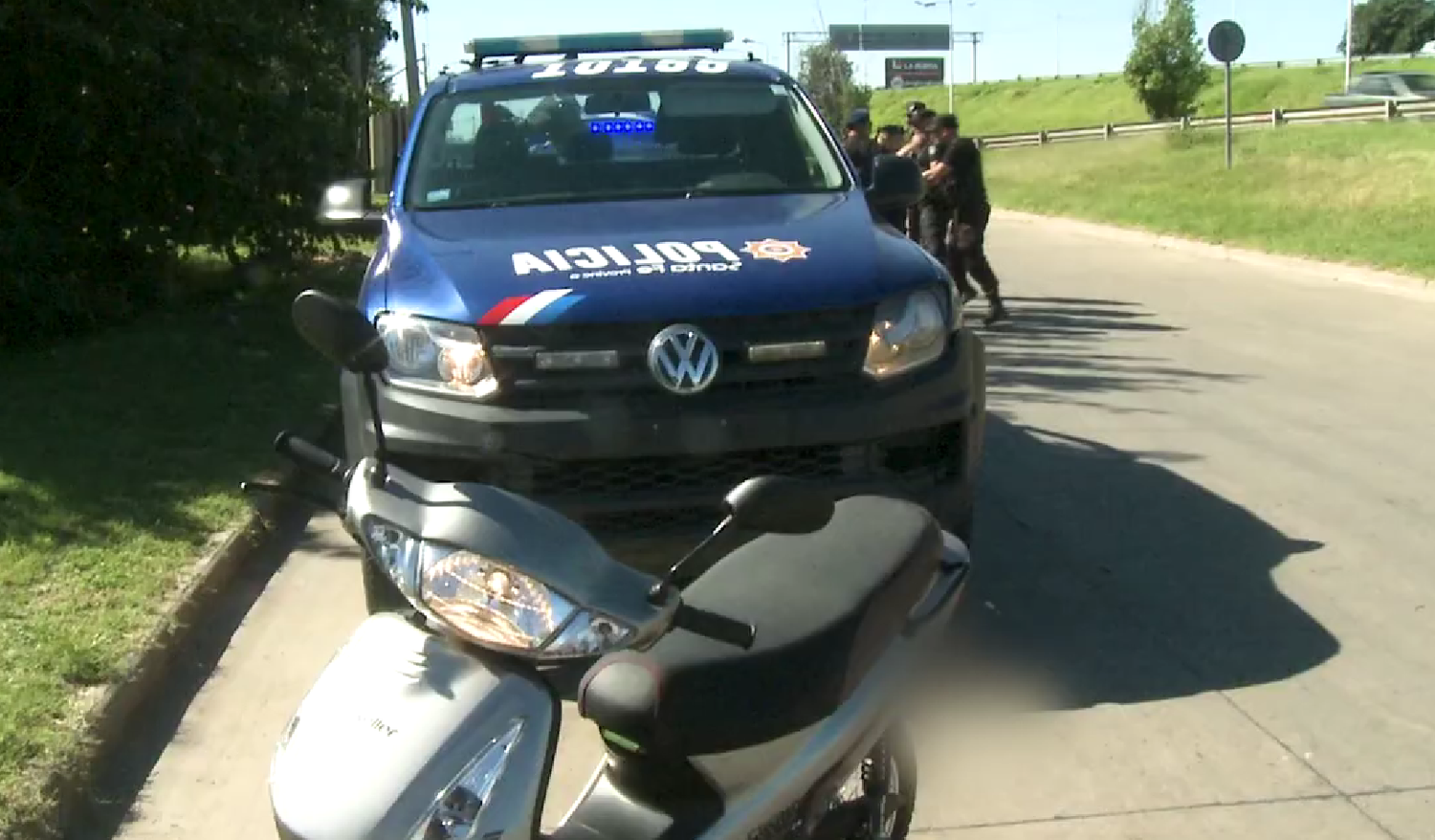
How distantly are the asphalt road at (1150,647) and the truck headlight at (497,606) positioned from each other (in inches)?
19.3

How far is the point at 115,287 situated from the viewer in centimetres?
1211

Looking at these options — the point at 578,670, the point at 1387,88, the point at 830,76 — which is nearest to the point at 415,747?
the point at 578,670

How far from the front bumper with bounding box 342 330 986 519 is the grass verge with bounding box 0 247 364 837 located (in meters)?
1.12

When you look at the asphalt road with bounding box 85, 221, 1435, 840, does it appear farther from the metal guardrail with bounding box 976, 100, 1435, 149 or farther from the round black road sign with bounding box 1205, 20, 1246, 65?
the metal guardrail with bounding box 976, 100, 1435, 149

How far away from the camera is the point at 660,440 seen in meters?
4.71

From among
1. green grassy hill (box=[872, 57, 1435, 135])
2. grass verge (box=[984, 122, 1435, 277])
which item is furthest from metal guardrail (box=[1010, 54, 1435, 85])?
grass verge (box=[984, 122, 1435, 277])

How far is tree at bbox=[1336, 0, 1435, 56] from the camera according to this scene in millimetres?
110688

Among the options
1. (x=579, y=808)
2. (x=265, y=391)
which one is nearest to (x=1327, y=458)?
(x=265, y=391)

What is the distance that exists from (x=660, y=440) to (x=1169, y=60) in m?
57.1

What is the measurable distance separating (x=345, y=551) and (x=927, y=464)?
9.17 ft

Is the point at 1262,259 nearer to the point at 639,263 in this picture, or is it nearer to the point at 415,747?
the point at 639,263

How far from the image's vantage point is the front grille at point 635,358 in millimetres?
4715

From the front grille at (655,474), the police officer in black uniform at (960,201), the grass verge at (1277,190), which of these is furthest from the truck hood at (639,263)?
the grass verge at (1277,190)

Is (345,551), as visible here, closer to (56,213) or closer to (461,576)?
(461,576)
